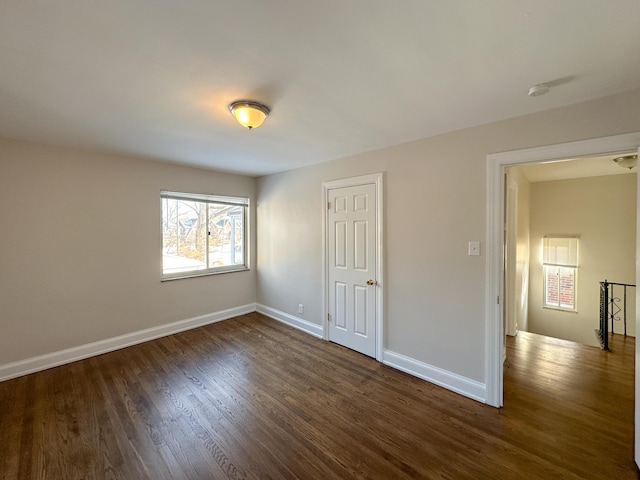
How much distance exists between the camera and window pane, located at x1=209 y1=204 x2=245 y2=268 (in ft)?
14.5

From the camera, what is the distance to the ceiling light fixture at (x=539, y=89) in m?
1.69

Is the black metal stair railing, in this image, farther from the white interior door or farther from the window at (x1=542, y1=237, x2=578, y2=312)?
the white interior door

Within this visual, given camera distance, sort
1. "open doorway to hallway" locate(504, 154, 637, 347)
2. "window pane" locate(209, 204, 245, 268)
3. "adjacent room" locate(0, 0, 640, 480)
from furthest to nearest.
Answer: "open doorway to hallway" locate(504, 154, 637, 347), "window pane" locate(209, 204, 245, 268), "adjacent room" locate(0, 0, 640, 480)

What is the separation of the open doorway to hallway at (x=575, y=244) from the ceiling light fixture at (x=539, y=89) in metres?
3.10

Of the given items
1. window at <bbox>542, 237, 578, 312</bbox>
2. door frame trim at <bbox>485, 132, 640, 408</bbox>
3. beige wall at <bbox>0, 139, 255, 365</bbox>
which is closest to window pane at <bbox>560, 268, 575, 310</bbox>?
window at <bbox>542, 237, 578, 312</bbox>

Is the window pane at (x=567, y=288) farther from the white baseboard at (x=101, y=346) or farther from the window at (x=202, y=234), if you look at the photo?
the white baseboard at (x=101, y=346)

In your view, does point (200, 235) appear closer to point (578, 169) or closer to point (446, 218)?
point (446, 218)

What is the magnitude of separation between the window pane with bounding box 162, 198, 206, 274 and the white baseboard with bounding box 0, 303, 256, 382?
0.82m

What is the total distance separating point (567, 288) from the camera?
5574 millimetres

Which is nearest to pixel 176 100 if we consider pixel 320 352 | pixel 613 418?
pixel 320 352

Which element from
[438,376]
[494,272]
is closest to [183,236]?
[438,376]

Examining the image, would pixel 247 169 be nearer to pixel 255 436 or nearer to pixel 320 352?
pixel 320 352

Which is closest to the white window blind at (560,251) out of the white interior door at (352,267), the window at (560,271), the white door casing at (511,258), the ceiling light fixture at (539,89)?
the window at (560,271)

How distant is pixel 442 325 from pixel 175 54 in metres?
2.99
